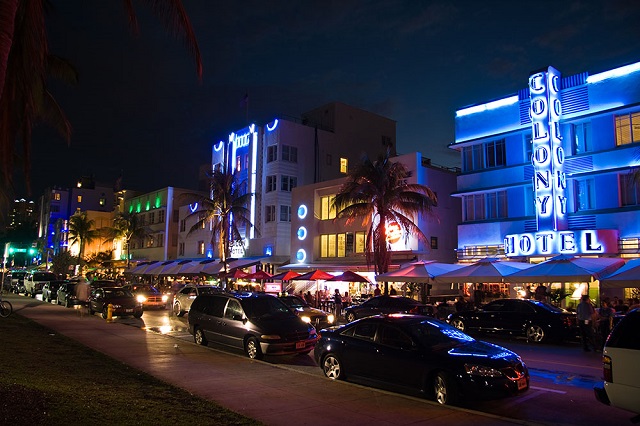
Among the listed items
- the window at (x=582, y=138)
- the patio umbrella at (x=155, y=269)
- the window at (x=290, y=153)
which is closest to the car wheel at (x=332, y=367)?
the window at (x=582, y=138)

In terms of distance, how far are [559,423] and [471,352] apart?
1742 millimetres

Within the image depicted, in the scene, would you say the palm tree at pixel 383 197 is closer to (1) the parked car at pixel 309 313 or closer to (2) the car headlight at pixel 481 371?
(1) the parked car at pixel 309 313

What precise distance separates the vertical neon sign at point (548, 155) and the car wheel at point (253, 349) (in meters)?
18.7

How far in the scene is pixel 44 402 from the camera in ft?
23.8

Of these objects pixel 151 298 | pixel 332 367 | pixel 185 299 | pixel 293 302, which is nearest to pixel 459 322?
pixel 293 302

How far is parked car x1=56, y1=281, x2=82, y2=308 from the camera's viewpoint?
105 ft

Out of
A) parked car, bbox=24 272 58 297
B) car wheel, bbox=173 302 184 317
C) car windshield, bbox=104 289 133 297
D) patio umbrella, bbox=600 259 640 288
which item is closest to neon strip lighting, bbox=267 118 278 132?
car wheel, bbox=173 302 184 317

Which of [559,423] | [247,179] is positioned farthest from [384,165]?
[559,423]

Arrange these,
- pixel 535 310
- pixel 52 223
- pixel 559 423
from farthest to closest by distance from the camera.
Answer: pixel 52 223
pixel 535 310
pixel 559 423

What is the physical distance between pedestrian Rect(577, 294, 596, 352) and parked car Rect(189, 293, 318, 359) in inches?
344

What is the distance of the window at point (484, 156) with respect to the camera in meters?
30.9

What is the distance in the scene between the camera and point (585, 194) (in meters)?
27.1

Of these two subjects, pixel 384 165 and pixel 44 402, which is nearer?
pixel 44 402

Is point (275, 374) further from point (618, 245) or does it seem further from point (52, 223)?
point (52, 223)
